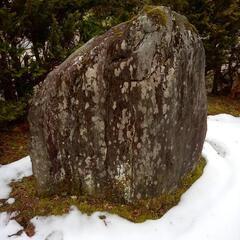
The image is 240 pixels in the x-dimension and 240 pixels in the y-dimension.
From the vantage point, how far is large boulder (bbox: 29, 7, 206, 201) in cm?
524

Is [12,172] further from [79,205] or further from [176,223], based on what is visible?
[176,223]

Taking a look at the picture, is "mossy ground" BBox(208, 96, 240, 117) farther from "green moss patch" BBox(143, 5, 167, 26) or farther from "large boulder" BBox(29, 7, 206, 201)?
"green moss patch" BBox(143, 5, 167, 26)

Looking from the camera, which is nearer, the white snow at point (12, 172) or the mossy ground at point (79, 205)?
the mossy ground at point (79, 205)

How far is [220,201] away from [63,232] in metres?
2.30

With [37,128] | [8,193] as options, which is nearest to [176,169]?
[37,128]

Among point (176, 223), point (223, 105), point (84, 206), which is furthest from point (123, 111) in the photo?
point (223, 105)

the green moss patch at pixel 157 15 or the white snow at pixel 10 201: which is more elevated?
the green moss patch at pixel 157 15

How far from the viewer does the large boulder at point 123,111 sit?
5.24 metres

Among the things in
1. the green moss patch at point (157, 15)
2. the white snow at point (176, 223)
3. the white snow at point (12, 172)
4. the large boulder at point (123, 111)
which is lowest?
the white snow at point (176, 223)

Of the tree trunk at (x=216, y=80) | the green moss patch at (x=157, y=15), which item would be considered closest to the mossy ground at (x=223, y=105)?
the tree trunk at (x=216, y=80)

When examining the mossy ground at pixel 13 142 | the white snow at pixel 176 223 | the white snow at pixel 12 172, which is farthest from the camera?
the mossy ground at pixel 13 142

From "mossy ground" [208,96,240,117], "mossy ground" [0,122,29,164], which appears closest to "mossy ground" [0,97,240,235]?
"mossy ground" [0,122,29,164]

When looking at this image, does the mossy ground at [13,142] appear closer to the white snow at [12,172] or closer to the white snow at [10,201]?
the white snow at [12,172]

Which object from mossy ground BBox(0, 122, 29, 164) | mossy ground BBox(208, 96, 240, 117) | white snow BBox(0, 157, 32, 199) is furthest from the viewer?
mossy ground BBox(208, 96, 240, 117)
